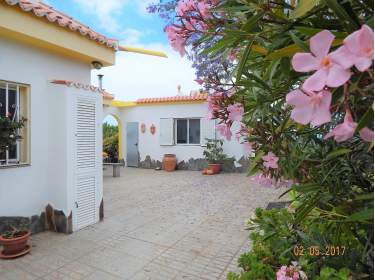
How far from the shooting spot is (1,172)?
3729mm

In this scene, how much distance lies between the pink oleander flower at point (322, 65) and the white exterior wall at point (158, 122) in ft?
35.1

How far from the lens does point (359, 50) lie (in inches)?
18.1

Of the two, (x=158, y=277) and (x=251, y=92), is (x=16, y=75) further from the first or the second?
(x=251, y=92)

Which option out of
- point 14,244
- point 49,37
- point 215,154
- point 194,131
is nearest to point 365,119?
point 14,244

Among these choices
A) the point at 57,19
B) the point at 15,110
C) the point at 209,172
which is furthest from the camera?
the point at 209,172

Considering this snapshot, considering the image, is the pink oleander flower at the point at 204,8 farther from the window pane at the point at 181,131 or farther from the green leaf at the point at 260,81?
the window pane at the point at 181,131

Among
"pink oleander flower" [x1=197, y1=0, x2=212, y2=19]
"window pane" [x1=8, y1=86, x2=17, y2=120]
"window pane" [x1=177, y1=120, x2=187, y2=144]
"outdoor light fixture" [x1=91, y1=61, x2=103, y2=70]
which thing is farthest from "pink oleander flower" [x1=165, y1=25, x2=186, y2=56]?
"window pane" [x1=177, y1=120, x2=187, y2=144]

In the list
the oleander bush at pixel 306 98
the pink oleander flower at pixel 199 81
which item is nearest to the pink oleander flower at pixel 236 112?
the oleander bush at pixel 306 98

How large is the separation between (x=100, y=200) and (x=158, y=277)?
2.20 meters

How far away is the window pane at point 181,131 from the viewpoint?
12141 mm

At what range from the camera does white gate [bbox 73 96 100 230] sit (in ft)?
14.1

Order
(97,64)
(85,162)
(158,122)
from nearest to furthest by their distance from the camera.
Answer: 1. (85,162)
2. (97,64)
3. (158,122)

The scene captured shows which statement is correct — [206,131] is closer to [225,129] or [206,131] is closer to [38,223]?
[38,223]

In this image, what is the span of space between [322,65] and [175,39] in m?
0.70
